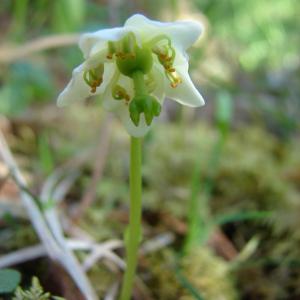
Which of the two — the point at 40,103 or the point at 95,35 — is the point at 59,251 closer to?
the point at 95,35

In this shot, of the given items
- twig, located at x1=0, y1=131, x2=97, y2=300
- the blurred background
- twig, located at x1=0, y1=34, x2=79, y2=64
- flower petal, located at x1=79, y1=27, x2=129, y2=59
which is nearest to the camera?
flower petal, located at x1=79, y1=27, x2=129, y2=59

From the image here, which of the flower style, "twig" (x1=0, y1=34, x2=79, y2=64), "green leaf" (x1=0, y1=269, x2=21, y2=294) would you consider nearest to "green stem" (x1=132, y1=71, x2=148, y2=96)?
the flower style

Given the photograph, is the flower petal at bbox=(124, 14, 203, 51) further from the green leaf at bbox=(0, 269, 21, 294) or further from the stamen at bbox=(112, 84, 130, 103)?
the green leaf at bbox=(0, 269, 21, 294)

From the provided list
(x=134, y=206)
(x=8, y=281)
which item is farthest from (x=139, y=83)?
(x=8, y=281)

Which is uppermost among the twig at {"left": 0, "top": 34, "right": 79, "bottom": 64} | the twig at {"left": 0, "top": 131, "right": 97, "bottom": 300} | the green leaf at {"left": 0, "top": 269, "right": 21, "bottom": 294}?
the twig at {"left": 0, "top": 34, "right": 79, "bottom": 64}

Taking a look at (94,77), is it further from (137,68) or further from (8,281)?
(8,281)

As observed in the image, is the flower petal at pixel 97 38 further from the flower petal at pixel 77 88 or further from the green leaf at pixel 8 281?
the green leaf at pixel 8 281

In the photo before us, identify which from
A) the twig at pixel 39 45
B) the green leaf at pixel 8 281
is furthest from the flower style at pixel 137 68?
the twig at pixel 39 45

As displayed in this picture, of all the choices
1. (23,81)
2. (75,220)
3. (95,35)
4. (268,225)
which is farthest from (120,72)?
(23,81)
